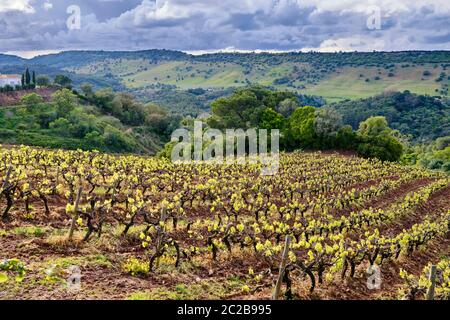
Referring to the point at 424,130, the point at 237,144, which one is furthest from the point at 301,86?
the point at 237,144

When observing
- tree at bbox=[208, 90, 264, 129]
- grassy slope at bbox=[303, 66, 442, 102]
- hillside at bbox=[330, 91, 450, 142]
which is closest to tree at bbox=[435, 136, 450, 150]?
hillside at bbox=[330, 91, 450, 142]

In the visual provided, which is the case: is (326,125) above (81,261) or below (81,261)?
above

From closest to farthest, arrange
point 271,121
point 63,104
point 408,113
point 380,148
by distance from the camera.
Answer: point 380,148 < point 271,121 < point 63,104 < point 408,113

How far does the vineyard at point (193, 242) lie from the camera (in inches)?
429

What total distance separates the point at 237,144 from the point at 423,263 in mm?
33400

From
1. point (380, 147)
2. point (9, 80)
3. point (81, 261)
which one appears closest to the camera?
point (81, 261)

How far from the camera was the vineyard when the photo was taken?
35.8 feet

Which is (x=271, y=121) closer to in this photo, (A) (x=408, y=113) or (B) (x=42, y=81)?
(B) (x=42, y=81)

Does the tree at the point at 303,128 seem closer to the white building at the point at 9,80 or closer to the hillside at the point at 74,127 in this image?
the hillside at the point at 74,127

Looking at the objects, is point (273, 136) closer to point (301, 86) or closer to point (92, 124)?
point (92, 124)

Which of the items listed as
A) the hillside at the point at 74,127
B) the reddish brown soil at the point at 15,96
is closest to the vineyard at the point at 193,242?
the hillside at the point at 74,127

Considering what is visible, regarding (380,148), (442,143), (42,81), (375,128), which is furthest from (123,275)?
(42,81)

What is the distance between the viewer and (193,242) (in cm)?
1541
